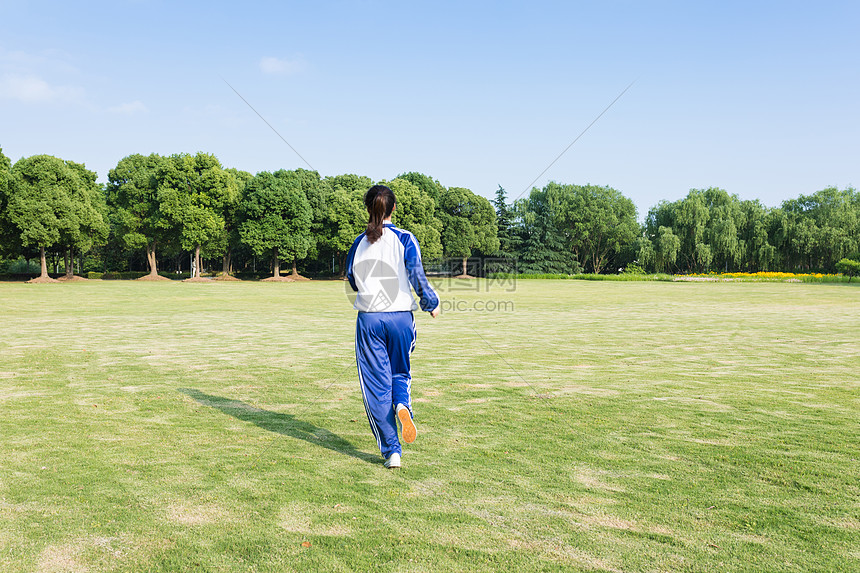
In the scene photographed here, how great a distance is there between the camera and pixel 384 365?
5.15m

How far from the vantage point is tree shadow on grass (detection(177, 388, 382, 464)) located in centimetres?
559

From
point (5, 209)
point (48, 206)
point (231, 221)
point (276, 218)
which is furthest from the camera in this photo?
point (231, 221)

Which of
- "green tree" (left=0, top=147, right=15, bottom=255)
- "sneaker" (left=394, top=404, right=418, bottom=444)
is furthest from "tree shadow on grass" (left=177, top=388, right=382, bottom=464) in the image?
"green tree" (left=0, top=147, right=15, bottom=255)

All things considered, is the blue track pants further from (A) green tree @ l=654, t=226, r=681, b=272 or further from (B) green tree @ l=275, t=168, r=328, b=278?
(A) green tree @ l=654, t=226, r=681, b=272

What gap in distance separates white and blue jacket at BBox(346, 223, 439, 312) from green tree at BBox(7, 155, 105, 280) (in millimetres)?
53904

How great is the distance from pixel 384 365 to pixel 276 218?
57584mm

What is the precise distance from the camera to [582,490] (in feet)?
14.4

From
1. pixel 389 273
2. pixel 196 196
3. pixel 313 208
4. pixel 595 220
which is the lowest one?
pixel 389 273

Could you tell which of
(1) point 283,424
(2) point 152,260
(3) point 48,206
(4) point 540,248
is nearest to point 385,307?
(1) point 283,424

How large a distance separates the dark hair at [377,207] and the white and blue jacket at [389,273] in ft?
0.20

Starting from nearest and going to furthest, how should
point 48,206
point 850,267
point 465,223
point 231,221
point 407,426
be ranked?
point 407,426 < point 48,206 < point 850,267 < point 231,221 < point 465,223

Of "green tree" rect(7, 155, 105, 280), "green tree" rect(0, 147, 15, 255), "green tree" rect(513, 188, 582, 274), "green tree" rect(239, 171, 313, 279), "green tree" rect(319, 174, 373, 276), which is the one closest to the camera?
"green tree" rect(7, 155, 105, 280)

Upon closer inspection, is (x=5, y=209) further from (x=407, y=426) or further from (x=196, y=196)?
(x=407, y=426)

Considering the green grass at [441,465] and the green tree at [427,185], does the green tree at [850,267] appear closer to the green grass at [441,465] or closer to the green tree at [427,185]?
the green tree at [427,185]
